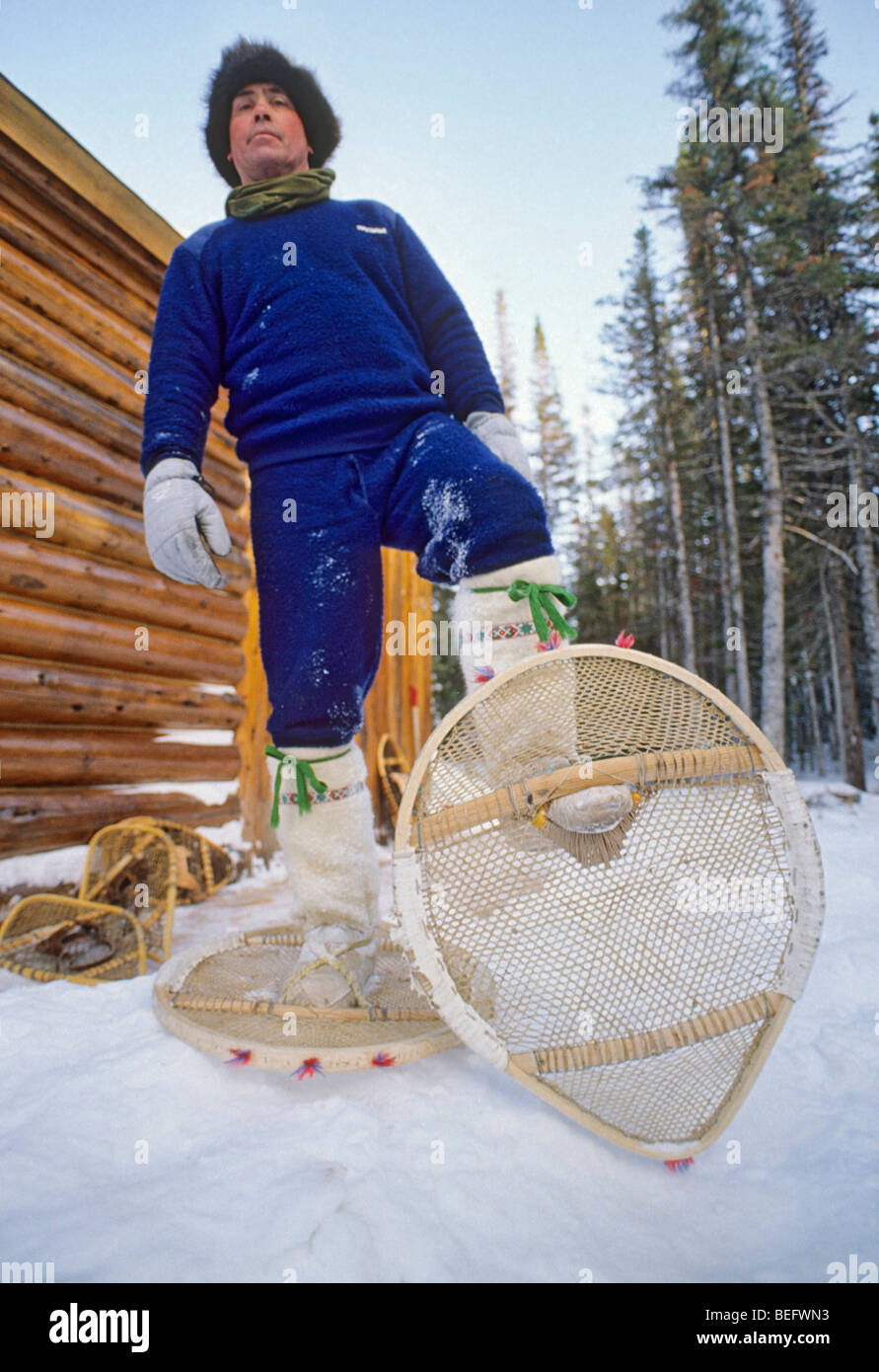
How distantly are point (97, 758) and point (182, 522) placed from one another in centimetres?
188

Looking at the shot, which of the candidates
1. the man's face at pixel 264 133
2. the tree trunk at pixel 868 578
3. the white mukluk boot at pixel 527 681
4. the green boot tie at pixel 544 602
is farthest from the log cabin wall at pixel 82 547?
the tree trunk at pixel 868 578

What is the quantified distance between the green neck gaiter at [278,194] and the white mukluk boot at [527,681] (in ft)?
4.19

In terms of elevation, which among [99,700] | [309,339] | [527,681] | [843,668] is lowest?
[527,681]

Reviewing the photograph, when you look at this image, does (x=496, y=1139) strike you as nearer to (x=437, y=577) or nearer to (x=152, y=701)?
(x=437, y=577)

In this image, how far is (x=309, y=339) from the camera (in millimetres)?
1724

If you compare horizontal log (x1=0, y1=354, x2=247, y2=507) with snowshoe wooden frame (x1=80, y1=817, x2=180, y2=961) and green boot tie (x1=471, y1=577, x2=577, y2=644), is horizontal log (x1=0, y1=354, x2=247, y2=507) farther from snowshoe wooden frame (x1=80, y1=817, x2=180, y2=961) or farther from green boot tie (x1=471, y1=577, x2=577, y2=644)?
green boot tie (x1=471, y1=577, x2=577, y2=644)

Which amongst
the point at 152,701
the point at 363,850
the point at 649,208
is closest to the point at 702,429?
the point at 649,208

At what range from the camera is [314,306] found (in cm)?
174

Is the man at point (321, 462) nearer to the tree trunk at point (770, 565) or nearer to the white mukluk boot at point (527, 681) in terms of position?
the white mukluk boot at point (527, 681)

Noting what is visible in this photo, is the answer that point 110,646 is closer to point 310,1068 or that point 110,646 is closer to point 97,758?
point 97,758

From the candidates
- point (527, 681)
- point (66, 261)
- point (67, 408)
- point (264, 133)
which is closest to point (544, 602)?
point (527, 681)

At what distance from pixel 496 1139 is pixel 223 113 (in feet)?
8.80

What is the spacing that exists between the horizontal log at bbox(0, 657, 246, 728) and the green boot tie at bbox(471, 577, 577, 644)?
91.6 inches

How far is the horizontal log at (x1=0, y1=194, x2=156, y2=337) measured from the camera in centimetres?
295
